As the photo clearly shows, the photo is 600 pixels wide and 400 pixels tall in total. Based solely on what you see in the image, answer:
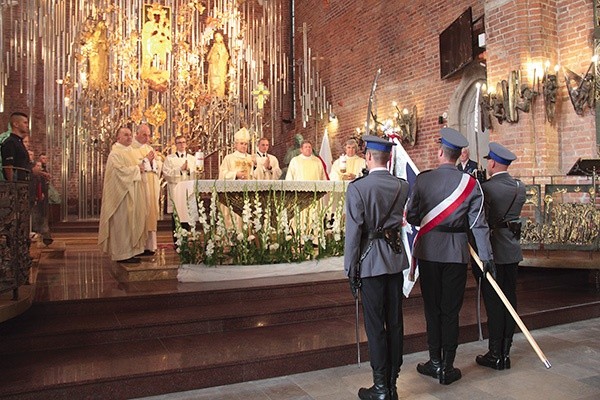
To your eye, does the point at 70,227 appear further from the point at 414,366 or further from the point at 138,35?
the point at 414,366

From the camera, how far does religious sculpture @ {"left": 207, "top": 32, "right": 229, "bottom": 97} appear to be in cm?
1007

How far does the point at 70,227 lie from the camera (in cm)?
1334

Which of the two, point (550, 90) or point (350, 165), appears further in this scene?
point (350, 165)

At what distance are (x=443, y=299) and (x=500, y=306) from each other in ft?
2.21

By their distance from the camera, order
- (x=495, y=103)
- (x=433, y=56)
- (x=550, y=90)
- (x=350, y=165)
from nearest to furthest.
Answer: (x=550, y=90), (x=495, y=103), (x=350, y=165), (x=433, y=56)

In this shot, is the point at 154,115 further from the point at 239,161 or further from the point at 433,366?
the point at 433,366

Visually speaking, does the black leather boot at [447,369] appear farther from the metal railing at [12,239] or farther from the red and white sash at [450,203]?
the metal railing at [12,239]

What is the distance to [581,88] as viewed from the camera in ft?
26.7

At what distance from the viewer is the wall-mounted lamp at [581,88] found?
8.04m

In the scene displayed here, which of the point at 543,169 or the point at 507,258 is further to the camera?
the point at 543,169

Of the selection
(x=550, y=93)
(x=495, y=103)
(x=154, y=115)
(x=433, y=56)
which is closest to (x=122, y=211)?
(x=154, y=115)

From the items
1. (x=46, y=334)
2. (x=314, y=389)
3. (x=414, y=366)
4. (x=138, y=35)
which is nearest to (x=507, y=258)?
(x=414, y=366)

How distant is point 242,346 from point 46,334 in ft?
5.39

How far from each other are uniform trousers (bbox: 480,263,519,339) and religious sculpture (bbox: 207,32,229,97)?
6.97 m
